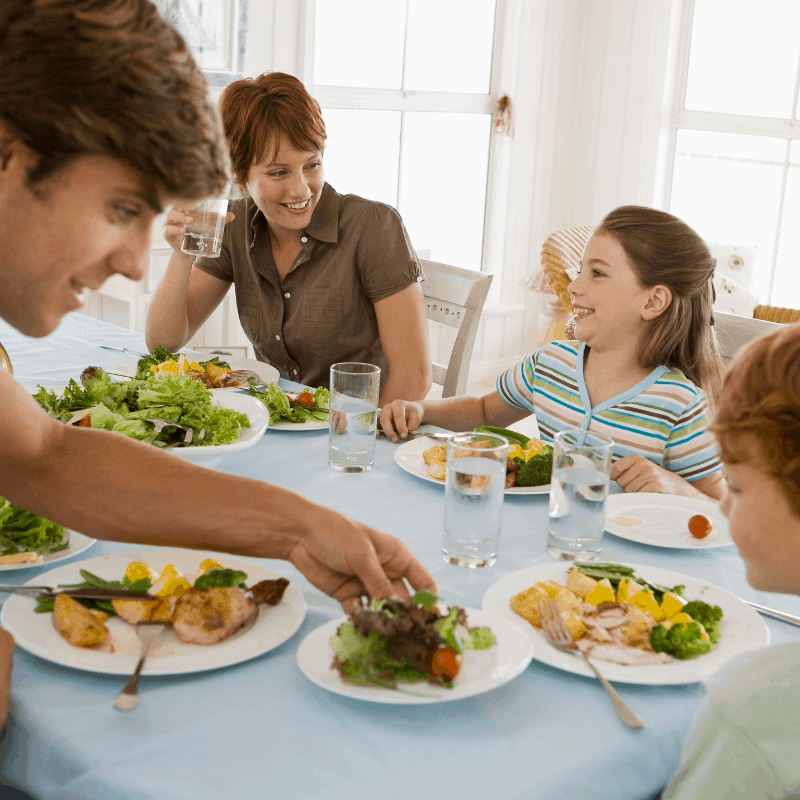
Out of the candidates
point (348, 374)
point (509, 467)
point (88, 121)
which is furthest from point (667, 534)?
point (88, 121)

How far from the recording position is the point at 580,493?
121 cm

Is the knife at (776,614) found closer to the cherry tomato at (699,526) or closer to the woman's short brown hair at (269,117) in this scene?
the cherry tomato at (699,526)

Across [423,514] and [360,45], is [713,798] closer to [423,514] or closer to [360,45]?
[423,514]

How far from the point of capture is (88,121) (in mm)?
797

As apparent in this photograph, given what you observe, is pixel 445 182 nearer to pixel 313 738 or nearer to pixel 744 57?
pixel 744 57

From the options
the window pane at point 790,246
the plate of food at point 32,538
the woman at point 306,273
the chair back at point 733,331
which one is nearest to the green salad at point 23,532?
the plate of food at point 32,538

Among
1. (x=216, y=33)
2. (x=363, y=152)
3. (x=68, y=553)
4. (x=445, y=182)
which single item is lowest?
(x=68, y=553)

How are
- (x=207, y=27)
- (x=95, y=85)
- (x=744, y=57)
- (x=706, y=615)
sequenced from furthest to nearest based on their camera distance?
(x=744, y=57) < (x=207, y=27) < (x=706, y=615) < (x=95, y=85)

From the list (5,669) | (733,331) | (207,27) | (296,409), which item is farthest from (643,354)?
(207,27)

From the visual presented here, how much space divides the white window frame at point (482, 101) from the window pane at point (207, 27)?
0.38 meters

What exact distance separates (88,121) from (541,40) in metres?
4.51

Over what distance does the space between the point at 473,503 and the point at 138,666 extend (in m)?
0.48

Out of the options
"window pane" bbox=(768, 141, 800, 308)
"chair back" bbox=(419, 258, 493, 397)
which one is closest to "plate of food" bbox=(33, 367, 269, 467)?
"chair back" bbox=(419, 258, 493, 397)

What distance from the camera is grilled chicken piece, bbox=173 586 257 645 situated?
96 centimetres
